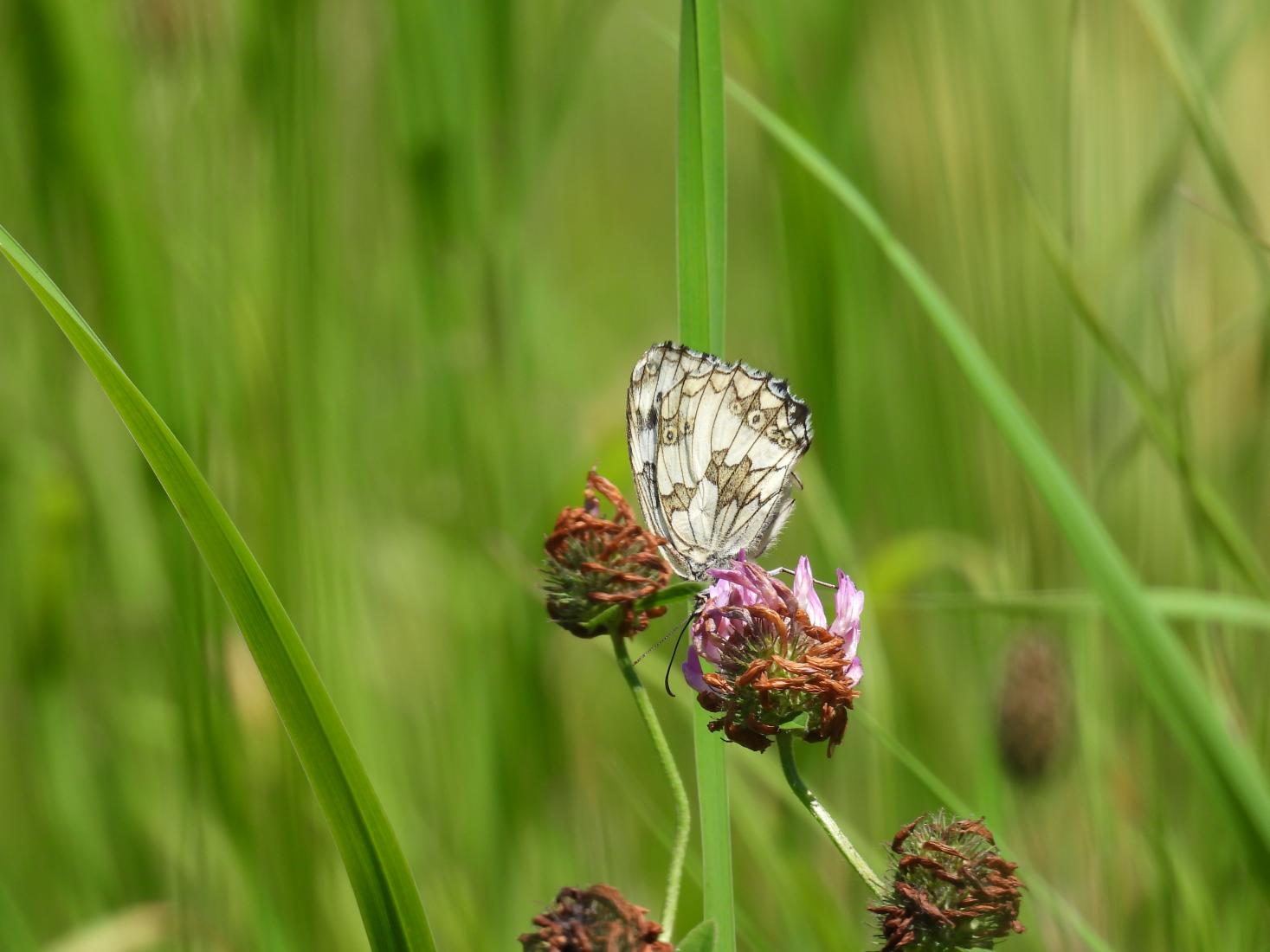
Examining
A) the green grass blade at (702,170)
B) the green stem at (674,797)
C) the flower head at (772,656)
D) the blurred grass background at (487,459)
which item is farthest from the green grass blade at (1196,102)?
the green stem at (674,797)

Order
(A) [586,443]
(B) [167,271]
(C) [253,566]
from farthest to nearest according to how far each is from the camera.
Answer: (A) [586,443]
(B) [167,271]
(C) [253,566]

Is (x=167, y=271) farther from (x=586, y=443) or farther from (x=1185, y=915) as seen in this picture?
(x=1185, y=915)

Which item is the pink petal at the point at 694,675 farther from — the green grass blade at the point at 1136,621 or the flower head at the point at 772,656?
the green grass blade at the point at 1136,621

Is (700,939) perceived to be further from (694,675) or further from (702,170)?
(702,170)

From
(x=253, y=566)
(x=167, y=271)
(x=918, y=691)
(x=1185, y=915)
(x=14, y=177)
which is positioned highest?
(x=14, y=177)

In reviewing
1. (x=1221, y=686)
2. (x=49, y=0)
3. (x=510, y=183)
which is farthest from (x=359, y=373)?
(x=1221, y=686)

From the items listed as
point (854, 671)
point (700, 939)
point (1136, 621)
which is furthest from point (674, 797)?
point (1136, 621)
